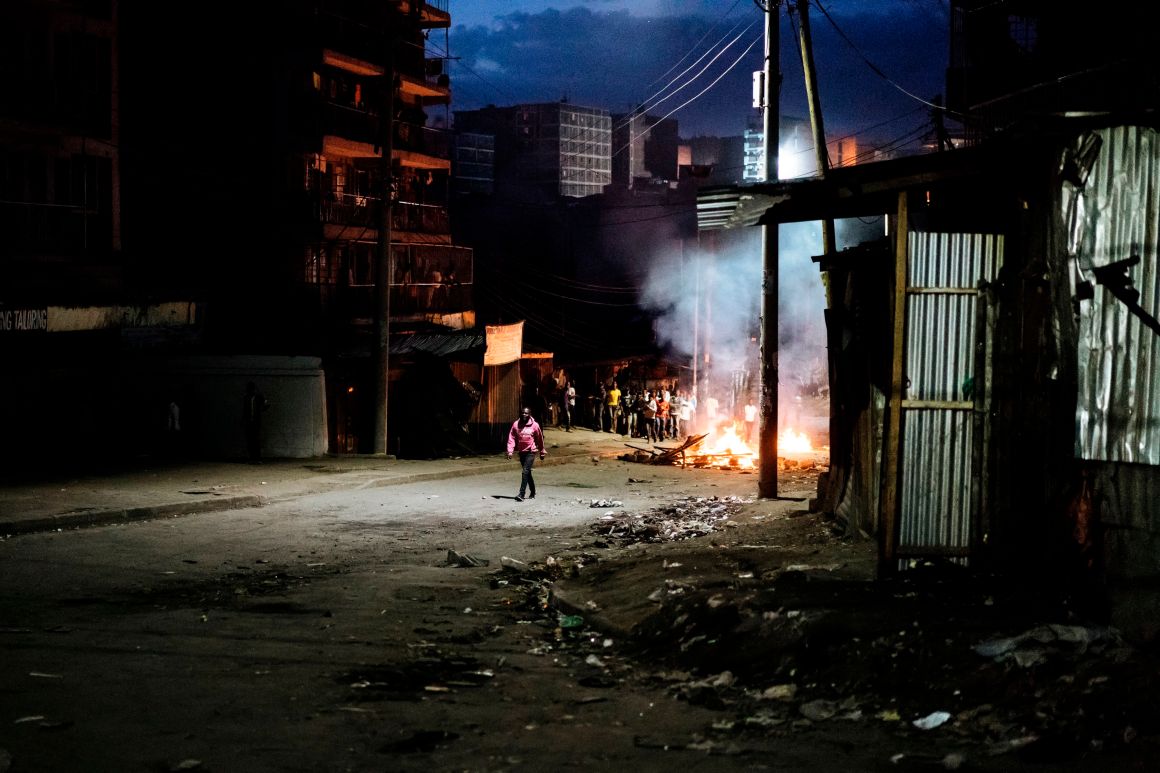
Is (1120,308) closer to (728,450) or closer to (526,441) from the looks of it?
(526,441)

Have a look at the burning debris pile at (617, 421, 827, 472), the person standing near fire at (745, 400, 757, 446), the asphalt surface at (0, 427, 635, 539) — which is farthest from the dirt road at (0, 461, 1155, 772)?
the person standing near fire at (745, 400, 757, 446)

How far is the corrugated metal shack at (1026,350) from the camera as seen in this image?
740 cm

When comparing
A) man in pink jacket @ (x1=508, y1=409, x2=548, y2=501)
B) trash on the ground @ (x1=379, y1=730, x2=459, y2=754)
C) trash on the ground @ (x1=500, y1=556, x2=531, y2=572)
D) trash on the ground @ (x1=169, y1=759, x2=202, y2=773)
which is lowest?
trash on the ground @ (x1=500, y1=556, x2=531, y2=572)

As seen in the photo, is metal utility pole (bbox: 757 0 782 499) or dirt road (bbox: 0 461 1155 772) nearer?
dirt road (bbox: 0 461 1155 772)

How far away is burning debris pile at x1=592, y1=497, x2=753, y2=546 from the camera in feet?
51.1

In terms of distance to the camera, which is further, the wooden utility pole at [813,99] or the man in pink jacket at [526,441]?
the man in pink jacket at [526,441]

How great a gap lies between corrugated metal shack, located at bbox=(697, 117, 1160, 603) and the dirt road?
864mm

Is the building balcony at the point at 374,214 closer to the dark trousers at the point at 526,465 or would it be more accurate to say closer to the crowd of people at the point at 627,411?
the crowd of people at the point at 627,411

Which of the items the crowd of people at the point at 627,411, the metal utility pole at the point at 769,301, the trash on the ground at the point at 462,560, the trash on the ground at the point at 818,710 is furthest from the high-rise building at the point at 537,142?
the trash on the ground at the point at 818,710

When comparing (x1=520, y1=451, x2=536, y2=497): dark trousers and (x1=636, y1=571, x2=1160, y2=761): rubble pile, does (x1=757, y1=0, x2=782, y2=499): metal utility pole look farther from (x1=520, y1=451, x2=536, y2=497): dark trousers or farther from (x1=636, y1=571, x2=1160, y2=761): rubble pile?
(x1=636, y1=571, x2=1160, y2=761): rubble pile

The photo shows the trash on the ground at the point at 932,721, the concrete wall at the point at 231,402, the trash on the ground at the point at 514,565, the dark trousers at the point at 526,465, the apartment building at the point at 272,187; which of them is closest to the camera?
the trash on the ground at the point at 932,721

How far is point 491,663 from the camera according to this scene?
8.36 metres

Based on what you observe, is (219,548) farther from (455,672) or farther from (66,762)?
(66,762)

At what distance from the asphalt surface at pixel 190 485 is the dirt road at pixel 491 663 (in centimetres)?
193
